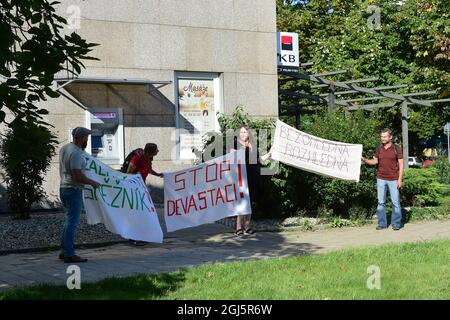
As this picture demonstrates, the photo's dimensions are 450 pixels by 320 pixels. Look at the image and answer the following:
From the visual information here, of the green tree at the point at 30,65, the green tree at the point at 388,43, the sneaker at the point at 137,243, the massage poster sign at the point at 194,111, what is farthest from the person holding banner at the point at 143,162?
the green tree at the point at 388,43

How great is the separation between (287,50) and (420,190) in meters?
5.80

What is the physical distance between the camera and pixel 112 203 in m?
10.2

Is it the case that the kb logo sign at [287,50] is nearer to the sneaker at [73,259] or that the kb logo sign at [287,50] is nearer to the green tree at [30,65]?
the sneaker at [73,259]

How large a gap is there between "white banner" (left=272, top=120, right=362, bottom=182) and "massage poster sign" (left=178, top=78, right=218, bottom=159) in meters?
4.05

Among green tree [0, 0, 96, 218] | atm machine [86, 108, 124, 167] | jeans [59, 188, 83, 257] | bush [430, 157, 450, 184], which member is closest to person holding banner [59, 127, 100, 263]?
jeans [59, 188, 83, 257]

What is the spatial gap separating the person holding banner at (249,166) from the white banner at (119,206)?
2.06m

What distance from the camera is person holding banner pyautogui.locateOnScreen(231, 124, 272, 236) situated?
39.2 ft

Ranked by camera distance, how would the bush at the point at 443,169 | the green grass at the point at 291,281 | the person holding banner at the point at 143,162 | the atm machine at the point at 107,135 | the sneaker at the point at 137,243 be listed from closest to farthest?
the green grass at the point at 291,281 < the sneaker at the point at 137,243 < the person holding banner at the point at 143,162 < the atm machine at the point at 107,135 < the bush at the point at 443,169

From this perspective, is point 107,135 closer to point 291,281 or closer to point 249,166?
point 249,166

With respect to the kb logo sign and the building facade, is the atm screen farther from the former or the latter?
the kb logo sign

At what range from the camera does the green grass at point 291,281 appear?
6.46m

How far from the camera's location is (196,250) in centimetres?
1020
